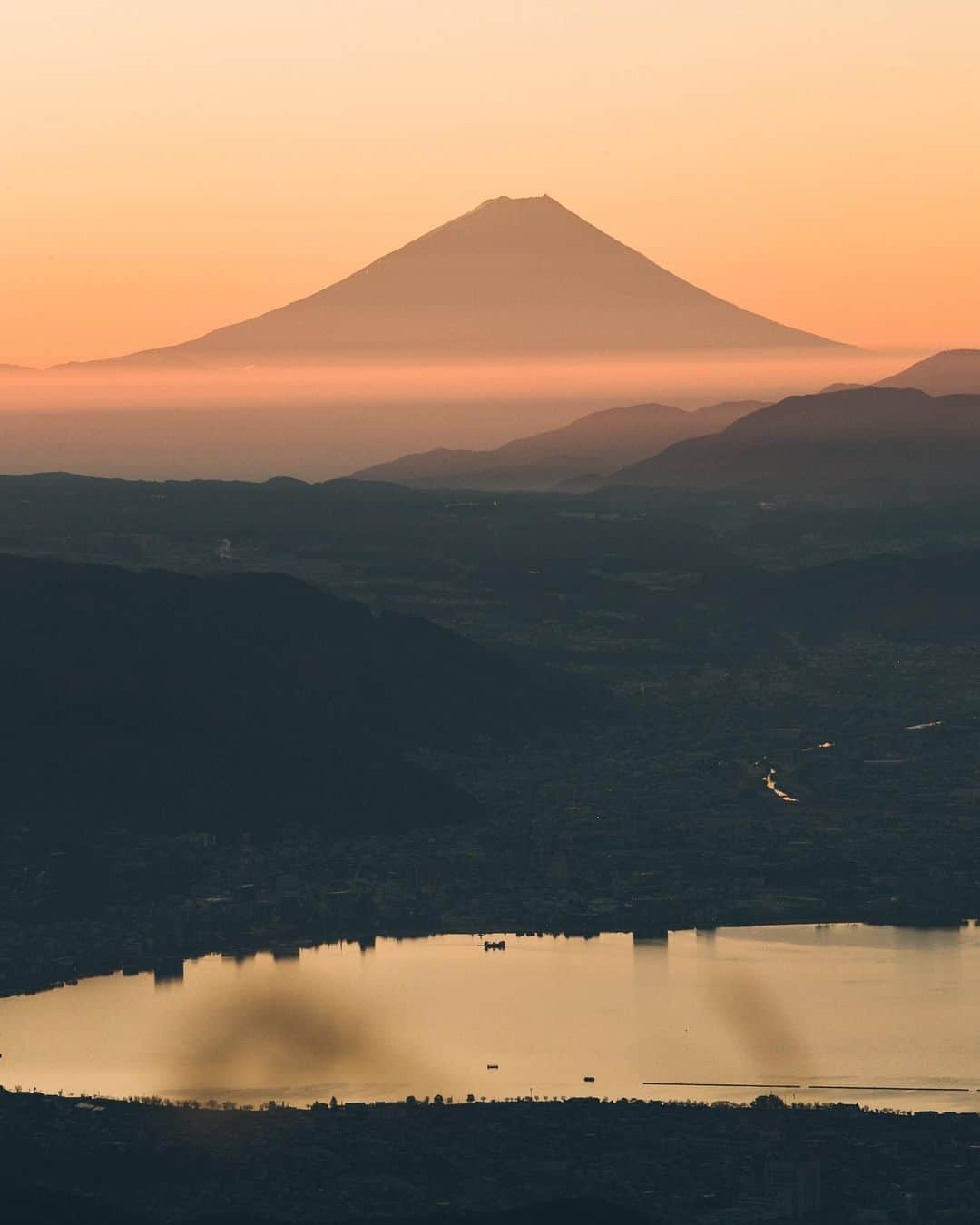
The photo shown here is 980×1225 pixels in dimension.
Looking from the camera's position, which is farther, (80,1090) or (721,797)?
(721,797)

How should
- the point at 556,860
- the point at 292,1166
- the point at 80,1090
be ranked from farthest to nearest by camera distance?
the point at 556,860 → the point at 80,1090 → the point at 292,1166

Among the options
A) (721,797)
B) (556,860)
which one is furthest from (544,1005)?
(721,797)

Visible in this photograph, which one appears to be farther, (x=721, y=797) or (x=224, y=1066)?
(x=721, y=797)

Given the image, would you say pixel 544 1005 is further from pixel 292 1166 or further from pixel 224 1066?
pixel 292 1166

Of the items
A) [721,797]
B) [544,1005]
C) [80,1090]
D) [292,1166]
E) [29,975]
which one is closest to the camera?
[292,1166]

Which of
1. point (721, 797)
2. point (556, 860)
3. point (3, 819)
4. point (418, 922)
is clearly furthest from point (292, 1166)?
point (721, 797)

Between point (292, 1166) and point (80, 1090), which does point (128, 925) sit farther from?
point (292, 1166)
